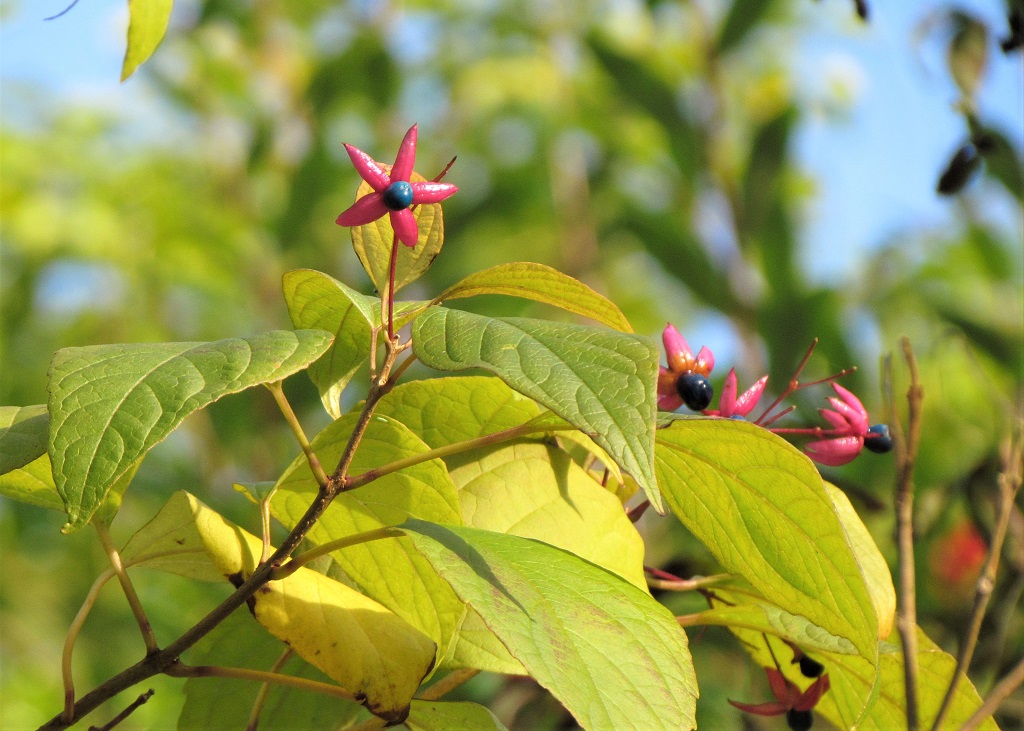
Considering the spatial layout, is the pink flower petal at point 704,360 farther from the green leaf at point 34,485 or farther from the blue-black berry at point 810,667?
the green leaf at point 34,485

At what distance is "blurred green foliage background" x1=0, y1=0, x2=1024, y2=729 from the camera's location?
47.8 inches

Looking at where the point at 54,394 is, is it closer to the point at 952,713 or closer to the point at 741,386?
the point at 952,713

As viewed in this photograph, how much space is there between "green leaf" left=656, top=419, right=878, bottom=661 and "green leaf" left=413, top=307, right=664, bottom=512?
7cm

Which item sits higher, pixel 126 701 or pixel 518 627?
pixel 518 627

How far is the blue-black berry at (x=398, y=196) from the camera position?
393mm

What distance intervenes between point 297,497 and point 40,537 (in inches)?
93.5

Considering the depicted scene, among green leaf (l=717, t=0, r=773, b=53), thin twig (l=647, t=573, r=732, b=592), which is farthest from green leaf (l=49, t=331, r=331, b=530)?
green leaf (l=717, t=0, r=773, b=53)

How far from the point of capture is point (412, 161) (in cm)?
40

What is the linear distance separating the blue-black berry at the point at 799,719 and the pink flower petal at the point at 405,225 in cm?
34

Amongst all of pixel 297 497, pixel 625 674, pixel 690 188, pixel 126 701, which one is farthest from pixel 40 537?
pixel 625 674

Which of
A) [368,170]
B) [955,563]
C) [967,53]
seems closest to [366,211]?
[368,170]

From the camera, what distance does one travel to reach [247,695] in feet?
1.74

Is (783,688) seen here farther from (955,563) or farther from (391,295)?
(955,563)

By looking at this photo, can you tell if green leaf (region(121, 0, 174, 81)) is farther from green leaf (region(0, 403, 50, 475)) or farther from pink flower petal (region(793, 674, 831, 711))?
pink flower petal (region(793, 674, 831, 711))
